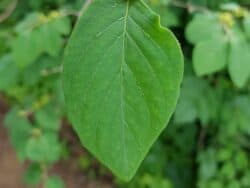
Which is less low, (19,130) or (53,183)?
(19,130)

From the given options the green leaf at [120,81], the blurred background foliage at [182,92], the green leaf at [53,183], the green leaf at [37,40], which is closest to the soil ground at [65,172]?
the blurred background foliage at [182,92]

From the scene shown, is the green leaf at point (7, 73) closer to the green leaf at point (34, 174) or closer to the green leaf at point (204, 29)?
the green leaf at point (34, 174)

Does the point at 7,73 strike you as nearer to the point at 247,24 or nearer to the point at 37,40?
the point at 37,40

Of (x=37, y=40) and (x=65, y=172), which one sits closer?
(x=37, y=40)

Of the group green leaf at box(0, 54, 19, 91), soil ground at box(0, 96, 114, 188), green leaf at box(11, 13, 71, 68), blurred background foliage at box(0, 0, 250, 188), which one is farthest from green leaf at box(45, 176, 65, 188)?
soil ground at box(0, 96, 114, 188)

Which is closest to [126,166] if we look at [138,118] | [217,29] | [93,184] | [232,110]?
[138,118]

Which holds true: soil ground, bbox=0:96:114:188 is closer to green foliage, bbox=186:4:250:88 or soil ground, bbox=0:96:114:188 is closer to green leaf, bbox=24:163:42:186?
green leaf, bbox=24:163:42:186

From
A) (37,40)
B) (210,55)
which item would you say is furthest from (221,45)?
(37,40)
